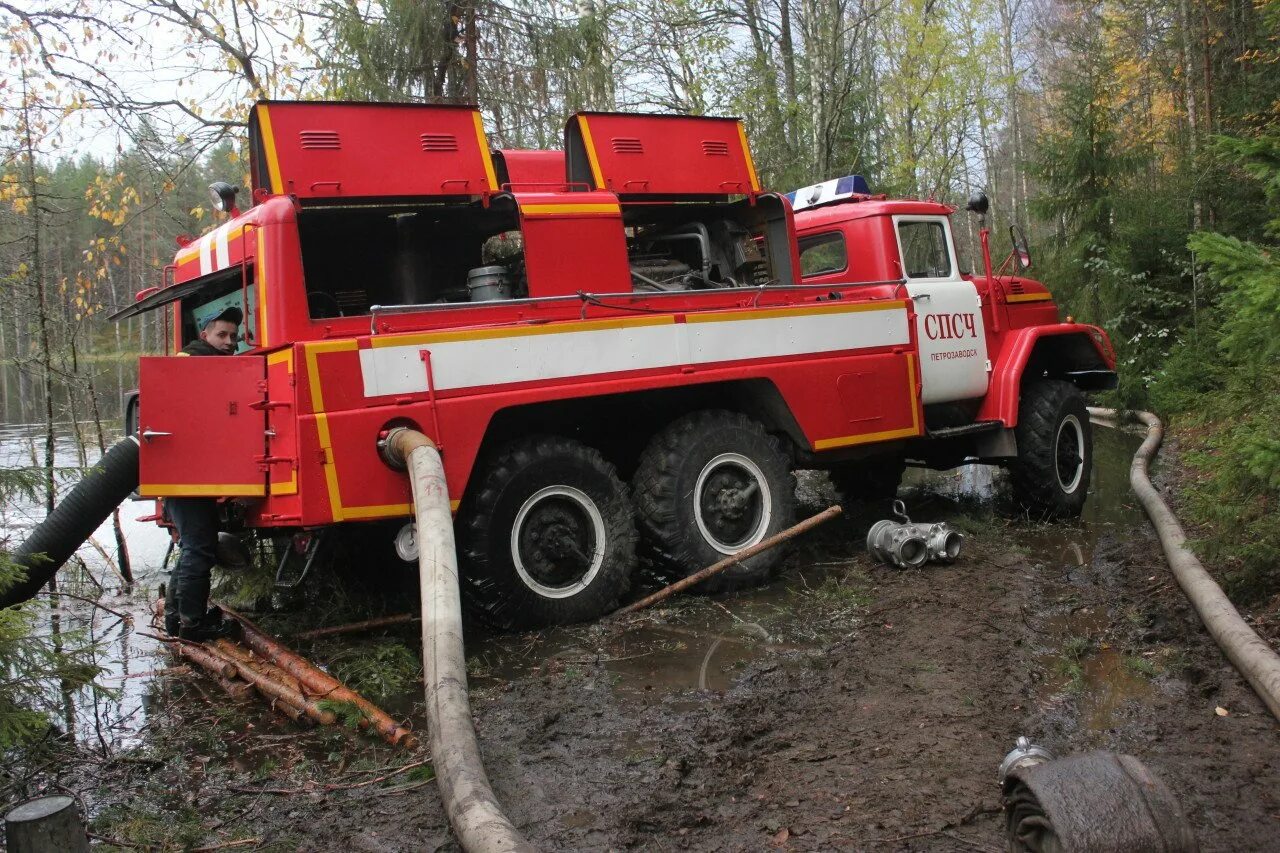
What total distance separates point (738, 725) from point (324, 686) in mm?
1897

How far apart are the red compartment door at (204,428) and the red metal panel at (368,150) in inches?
45.6

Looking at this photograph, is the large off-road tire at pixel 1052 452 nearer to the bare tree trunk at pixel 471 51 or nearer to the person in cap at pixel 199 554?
the person in cap at pixel 199 554

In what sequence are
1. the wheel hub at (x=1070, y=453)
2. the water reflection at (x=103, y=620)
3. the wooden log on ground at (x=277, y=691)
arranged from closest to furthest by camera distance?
1. the wooden log on ground at (x=277, y=691)
2. the water reflection at (x=103, y=620)
3. the wheel hub at (x=1070, y=453)

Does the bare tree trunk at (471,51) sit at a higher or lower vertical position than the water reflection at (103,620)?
higher

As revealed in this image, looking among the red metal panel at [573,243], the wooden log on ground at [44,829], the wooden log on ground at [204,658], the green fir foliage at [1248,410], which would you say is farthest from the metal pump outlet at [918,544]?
the wooden log on ground at [44,829]

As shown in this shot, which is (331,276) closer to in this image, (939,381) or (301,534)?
(301,534)

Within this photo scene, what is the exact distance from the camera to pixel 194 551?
558cm

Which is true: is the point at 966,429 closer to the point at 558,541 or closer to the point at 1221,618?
the point at 1221,618

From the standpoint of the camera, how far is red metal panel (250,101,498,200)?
5.65 metres

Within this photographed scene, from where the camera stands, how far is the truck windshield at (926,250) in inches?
322

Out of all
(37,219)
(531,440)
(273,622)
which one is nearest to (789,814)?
(531,440)

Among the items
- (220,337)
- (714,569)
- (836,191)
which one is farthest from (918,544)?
(220,337)

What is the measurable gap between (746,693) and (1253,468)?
2.37m

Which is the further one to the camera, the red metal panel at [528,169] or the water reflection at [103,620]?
the red metal panel at [528,169]
